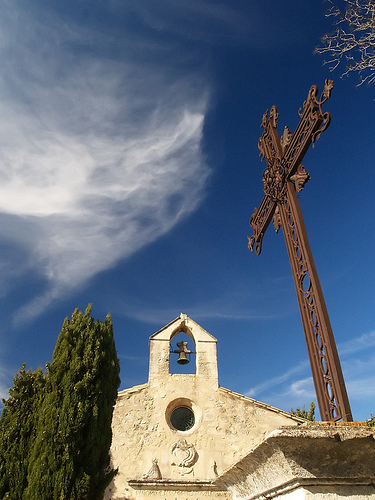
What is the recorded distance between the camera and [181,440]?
10234 millimetres

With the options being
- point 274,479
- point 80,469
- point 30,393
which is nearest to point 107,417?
point 80,469

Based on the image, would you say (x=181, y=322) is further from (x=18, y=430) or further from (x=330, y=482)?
(x=330, y=482)

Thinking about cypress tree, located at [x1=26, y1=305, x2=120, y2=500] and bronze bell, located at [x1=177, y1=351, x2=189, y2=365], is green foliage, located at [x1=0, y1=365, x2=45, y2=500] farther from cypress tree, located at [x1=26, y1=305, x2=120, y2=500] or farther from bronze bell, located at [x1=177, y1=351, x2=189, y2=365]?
bronze bell, located at [x1=177, y1=351, x2=189, y2=365]

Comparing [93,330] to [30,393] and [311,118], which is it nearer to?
[30,393]

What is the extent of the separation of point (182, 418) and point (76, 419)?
544 centimetres

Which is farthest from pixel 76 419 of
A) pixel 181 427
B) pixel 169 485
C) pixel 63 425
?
pixel 181 427

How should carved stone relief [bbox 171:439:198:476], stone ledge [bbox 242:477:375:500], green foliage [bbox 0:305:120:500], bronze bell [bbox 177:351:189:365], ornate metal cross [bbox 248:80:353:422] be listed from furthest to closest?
bronze bell [bbox 177:351:189:365], carved stone relief [bbox 171:439:198:476], green foliage [bbox 0:305:120:500], ornate metal cross [bbox 248:80:353:422], stone ledge [bbox 242:477:375:500]

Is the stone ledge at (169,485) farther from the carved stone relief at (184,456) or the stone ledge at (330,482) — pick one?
the stone ledge at (330,482)

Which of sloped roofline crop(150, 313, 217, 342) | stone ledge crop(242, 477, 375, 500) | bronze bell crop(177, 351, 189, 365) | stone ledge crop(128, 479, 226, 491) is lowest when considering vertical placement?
stone ledge crop(242, 477, 375, 500)

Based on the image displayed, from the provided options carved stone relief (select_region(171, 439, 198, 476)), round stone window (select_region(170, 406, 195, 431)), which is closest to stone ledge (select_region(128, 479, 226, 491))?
carved stone relief (select_region(171, 439, 198, 476))

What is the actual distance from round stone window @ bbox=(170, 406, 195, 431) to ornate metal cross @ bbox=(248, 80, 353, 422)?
685 centimetres

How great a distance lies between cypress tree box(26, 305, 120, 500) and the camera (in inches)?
229

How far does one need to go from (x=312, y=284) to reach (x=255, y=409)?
829cm

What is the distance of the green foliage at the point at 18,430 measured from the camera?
5812 millimetres
